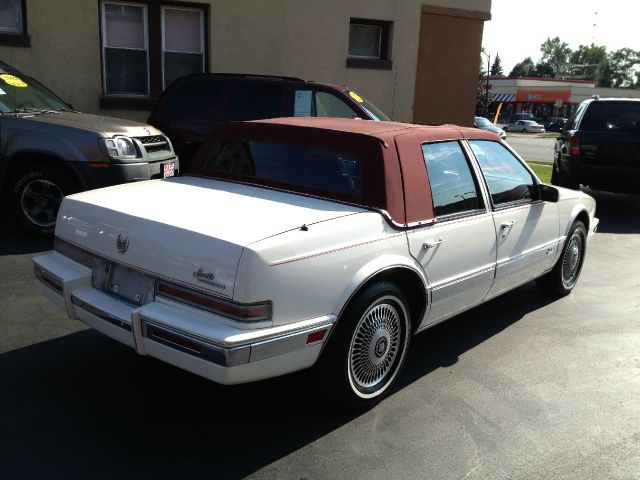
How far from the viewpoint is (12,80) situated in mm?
7602

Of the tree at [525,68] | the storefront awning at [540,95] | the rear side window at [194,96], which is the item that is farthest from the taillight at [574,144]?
the tree at [525,68]

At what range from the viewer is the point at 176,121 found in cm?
896

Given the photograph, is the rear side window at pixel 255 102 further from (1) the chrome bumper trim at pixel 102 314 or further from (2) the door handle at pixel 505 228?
(1) the chrome bumper trim at pixel 102 314

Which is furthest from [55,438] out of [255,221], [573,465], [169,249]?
[573,465]

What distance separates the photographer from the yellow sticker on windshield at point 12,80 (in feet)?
24.6

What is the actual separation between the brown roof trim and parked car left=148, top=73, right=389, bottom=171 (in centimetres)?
690

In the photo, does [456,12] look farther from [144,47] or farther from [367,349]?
[367,349]

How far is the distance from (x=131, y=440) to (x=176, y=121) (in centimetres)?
644

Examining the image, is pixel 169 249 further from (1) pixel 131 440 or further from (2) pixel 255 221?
(1) pixel 131 440

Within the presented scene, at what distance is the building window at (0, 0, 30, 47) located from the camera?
32.7ft

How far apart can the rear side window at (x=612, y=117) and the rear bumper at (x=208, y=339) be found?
873cm

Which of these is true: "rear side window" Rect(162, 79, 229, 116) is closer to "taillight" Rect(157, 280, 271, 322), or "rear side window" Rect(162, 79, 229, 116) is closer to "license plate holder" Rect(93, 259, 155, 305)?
"license plate holder" Rect(93, 259, 155, 305)

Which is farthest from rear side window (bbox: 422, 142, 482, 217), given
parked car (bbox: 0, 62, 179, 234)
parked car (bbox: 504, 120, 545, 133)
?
parked car (bbox: 504, 120, 545, 133)

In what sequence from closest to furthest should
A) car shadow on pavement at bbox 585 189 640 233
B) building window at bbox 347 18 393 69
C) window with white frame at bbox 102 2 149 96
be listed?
car shadow on pavement at bbox 585 189 640 233
window with white frame at bbox 102 2 149 96
building window at bbox 347 18 393 69
